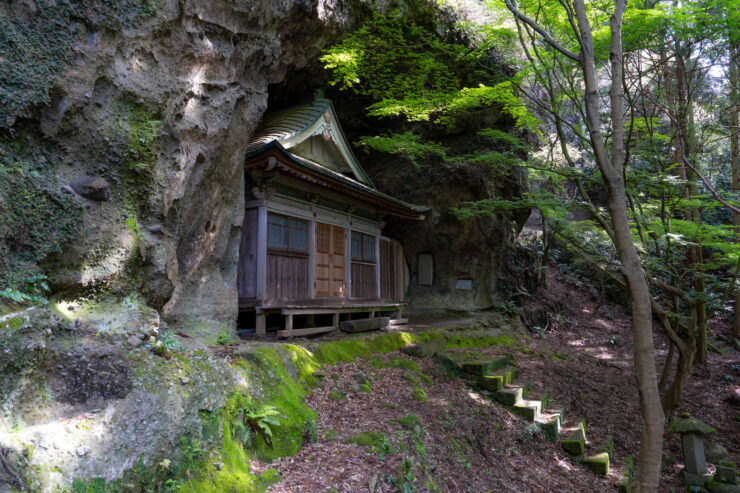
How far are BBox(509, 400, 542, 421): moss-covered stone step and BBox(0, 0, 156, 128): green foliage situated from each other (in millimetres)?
8355

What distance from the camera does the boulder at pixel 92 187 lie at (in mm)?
4445

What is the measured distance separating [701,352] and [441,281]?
8.57m

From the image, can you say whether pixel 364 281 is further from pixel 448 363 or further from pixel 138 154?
pixel 138 154

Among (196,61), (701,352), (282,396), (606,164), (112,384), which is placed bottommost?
(701,352)

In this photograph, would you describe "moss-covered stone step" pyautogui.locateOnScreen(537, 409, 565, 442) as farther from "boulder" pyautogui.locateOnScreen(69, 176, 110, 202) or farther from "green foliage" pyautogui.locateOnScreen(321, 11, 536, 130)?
"boulder" pyautogui.locateOnScreen(69, 176, 110, 202)

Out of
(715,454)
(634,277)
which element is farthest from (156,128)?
(715,454)

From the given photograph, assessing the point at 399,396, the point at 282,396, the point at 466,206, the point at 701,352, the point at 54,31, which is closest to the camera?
the point at 54,31

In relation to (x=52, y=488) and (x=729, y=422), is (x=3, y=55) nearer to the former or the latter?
(x=52, y=488)

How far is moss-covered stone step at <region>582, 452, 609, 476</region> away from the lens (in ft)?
21.1

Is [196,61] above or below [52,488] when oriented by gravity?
above

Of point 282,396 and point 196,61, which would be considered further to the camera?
point 196,61

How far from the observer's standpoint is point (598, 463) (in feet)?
21.3

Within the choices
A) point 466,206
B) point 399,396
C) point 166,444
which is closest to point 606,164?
point 399,396

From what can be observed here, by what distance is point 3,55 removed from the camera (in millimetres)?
3934
